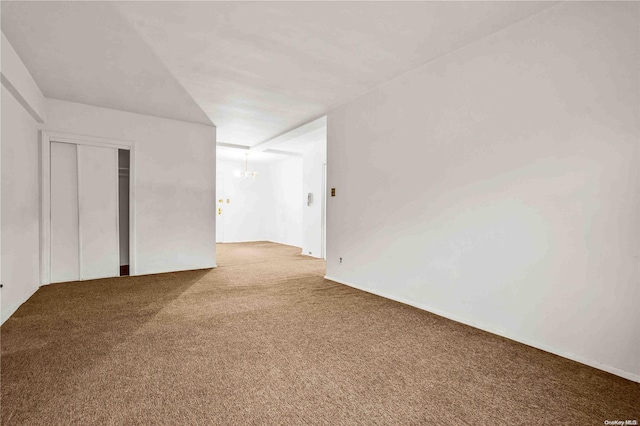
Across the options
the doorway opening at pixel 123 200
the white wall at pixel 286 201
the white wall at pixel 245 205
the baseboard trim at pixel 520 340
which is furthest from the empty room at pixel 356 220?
the white wall at pixel 245 205

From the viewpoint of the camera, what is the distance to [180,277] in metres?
5.01

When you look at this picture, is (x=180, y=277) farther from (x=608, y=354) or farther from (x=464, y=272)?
(x=608, y=354)

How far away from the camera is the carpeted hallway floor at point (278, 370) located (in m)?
1.69

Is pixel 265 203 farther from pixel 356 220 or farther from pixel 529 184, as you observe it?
pixel 529 184

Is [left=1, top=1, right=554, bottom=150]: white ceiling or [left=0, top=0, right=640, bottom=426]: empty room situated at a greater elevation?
[left=1, top=1, right=554, bottom=150]: white ceiling

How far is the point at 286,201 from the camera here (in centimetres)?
977

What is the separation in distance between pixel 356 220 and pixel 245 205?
667 centimetres

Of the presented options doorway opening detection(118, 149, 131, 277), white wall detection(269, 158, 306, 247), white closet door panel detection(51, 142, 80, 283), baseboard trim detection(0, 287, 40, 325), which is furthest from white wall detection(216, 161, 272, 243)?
baseboard trim detection(0, 287, 40, 325)

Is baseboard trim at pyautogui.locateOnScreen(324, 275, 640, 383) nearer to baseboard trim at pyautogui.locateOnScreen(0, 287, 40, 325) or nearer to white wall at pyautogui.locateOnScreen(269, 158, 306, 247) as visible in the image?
baseboard trim at pyautogui.locateOnScreen(0, 287, 40, 325)

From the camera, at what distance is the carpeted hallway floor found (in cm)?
169

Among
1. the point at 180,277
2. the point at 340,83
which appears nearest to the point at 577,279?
the point at 340,83

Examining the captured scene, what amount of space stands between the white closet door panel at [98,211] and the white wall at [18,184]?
1.73ft

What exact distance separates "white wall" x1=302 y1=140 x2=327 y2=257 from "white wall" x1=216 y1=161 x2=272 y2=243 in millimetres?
3009

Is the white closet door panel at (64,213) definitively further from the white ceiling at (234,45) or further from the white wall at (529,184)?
the white wall at (529,184)
